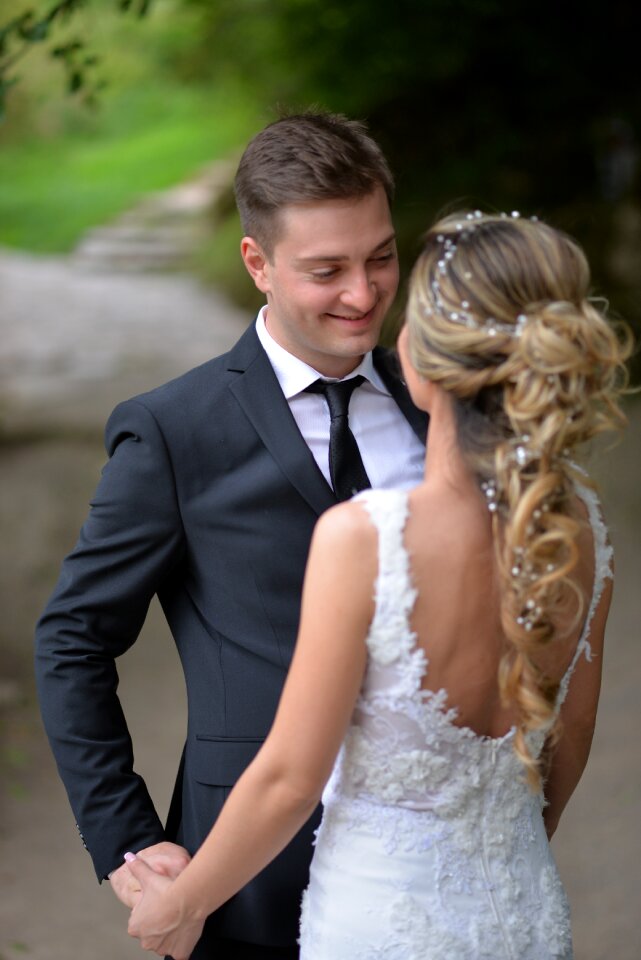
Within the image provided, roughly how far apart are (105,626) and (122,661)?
455 centimetres

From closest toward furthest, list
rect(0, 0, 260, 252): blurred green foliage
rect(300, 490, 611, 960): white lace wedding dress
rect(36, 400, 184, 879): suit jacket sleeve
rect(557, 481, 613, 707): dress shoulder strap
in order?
rect(300, 490, 611, 960): white lace wedding dress < rect(557, 481, 613, 707): dress shoulder strap < rect(36, 400, 184, 879): suit jacket sleeve < rect(0, 0, 260, 252): blurred green foliage

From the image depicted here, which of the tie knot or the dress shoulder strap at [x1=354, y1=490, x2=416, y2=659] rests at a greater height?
the tie knot

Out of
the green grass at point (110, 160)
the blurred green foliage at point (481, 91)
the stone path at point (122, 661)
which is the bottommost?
the stone path at point (122, 661)

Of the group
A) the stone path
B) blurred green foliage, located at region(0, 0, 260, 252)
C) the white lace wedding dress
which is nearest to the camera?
the white lace wedding dress

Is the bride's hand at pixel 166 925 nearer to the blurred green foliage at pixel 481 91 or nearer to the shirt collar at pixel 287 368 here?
the shirt collar at pixel 287 368

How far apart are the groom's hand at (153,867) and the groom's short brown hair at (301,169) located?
1.02 meters

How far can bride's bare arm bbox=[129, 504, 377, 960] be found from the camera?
1.65m

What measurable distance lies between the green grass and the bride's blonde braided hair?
42.4 feet

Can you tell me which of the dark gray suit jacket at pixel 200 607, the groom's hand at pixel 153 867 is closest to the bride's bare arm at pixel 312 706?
the groom's hand at pixel 153 867

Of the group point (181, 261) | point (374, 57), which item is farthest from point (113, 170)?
point (374, 57)

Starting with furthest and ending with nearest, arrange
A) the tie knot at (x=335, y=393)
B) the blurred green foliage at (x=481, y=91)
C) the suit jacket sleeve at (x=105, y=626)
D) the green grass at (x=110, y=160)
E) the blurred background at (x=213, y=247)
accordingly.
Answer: the green grass at (x=110, y=160), the blurred green foliage at (x=481, y=91), the blurred background at (x=213, y=247), the tie knot at (x=335, y=393), the suit jacket sleeve at (x=105, y=626)

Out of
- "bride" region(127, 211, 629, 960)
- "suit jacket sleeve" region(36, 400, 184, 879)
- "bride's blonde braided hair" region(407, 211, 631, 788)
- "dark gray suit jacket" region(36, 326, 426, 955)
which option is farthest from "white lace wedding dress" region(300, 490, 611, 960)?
"suit jacket sleeve" region(36, 400, 184, 879)

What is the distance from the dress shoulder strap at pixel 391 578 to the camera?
166 centimetres

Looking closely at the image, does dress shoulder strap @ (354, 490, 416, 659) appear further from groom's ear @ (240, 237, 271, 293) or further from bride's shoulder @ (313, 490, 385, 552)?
groom's ear @ (240, 237, 271, 293)
